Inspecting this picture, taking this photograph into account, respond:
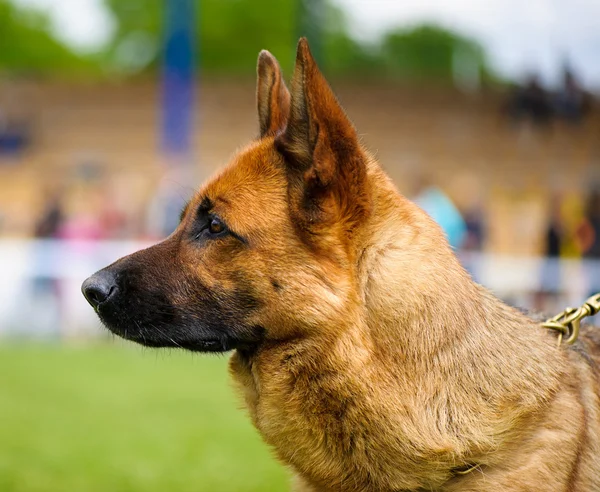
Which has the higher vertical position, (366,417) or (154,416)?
(366,417)

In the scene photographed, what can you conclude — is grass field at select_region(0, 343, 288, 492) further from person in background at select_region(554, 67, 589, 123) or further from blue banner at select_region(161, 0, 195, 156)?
blue banner at select_region(161, 0, 195, 156)

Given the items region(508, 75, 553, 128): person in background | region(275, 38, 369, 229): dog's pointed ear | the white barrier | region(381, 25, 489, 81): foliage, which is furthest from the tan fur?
region(381, 25, 489, 81): foliage

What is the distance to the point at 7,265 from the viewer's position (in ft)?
47.3

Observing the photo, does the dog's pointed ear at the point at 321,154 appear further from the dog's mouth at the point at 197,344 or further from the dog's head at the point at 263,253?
the dog's mouth at the point at 197,344

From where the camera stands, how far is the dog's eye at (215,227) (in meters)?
3.64

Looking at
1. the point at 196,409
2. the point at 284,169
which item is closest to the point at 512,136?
the point at 196,409

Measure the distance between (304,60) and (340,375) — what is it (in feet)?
4.10

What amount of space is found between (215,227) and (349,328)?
744 millimetres

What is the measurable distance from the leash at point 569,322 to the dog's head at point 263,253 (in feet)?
3.38

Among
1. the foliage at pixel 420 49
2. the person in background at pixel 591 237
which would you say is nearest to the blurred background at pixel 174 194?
the person in background at pixel 591 237

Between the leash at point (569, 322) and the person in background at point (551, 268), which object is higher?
the leash at point (569, 322)

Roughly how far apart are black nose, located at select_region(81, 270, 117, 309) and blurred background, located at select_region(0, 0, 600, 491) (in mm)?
827

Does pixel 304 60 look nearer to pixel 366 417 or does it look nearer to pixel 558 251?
pixel 366 417

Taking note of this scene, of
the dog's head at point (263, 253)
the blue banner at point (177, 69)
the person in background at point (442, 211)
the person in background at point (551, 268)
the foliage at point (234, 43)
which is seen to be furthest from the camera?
the foliage at point (234, 43)
